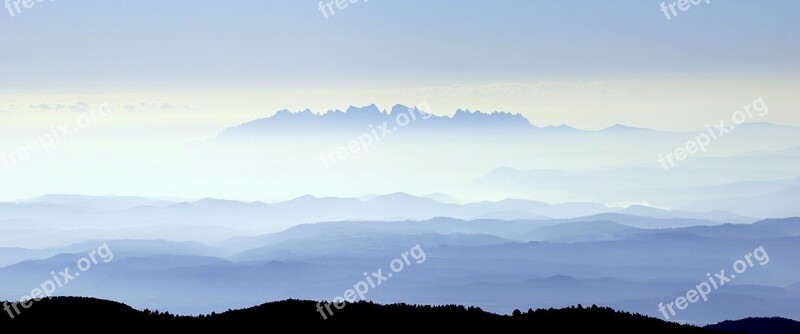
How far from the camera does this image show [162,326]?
2172 cm

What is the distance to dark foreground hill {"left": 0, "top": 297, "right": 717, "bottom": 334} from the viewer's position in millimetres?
21578

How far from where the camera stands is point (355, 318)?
72.6 feet

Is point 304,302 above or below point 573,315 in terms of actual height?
above

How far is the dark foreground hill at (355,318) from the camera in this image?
21.6m

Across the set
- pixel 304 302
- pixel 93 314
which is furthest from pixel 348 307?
pixel 93 314

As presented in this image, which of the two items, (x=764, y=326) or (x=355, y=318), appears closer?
(x=355, y=318)

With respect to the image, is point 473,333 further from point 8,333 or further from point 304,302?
point 8,333

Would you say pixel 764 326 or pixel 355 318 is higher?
pixel 764 326

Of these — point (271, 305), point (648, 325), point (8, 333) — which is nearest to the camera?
point (8, 333)

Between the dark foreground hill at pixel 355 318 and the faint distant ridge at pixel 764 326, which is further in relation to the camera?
the faint distant ridge at pixel 764 326

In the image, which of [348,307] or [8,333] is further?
[348,307]

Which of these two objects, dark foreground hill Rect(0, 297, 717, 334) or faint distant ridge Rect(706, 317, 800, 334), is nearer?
dark foreground hill Rect(0, 297, 717, 334)

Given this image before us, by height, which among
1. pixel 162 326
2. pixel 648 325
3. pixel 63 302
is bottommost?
pixel 648 325

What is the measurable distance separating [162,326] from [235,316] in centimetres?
180
